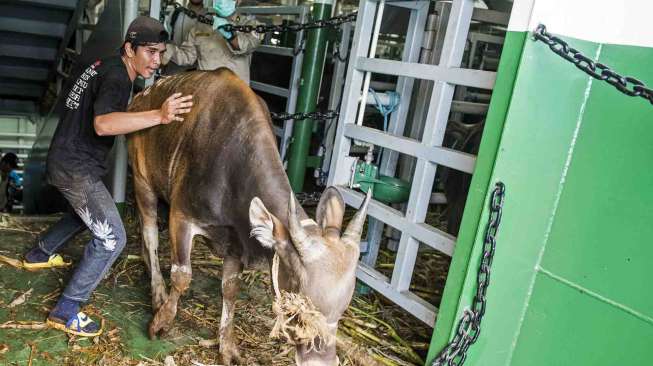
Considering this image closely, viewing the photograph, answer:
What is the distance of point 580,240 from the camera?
2979mm

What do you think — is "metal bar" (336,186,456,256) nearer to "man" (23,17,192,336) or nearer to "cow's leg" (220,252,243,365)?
"cow's leg" (220,252,243,365)

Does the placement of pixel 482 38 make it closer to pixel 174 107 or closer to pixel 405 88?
pixel 405 88

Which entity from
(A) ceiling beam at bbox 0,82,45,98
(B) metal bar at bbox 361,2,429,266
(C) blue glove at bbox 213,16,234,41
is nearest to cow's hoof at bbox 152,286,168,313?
(B) metal bar at bbox 361,2,429,266

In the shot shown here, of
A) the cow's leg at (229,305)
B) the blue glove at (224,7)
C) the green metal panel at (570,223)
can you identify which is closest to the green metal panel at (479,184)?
the green metal panel at (570,223)

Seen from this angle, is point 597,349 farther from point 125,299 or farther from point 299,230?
point 125,299

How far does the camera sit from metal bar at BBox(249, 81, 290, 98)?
22.8ft

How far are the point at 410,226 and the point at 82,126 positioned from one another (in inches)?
95.2

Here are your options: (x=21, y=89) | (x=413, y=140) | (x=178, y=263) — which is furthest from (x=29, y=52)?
(x=413, y=140)

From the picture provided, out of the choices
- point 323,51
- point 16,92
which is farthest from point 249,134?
point 16,92

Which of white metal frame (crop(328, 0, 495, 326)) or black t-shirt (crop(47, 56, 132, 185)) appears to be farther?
black t-shirt (crop(47, 56, 132, 185))

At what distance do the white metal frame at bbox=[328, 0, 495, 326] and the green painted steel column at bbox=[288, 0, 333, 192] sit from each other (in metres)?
1.89

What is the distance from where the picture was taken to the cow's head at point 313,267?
264 cm

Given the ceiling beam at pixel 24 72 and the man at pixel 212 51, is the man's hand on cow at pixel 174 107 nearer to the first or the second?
the man at pixel 212 51

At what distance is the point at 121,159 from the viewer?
5.61 meters
